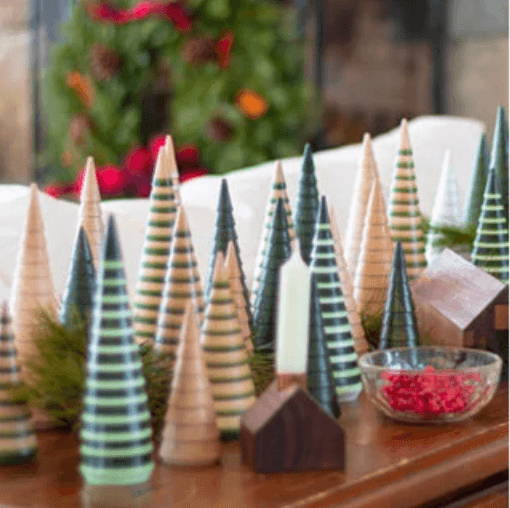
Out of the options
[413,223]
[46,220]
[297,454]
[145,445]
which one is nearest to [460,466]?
[297,454]

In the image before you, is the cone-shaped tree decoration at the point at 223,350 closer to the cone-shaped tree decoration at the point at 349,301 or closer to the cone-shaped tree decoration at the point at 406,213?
the cone-shaped tree decoration at the point at 349,301

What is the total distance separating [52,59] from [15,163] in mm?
521

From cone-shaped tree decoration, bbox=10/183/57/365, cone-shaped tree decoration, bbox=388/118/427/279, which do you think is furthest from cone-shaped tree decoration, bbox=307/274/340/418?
cone-shaped tree decoration, bbox=388/118/427/279

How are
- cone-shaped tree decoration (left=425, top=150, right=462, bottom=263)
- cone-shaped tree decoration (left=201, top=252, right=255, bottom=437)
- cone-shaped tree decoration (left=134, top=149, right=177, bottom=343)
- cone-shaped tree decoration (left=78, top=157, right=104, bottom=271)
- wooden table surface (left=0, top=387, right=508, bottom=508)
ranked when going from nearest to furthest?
wooden table surface (left=0, top=387, right=508, bottom=508) → cone-shaped tree decoration (left=201, top=252, right=255, bottom=437) → cone-shaped tree decoration (left=134, top=149, right=177, bottom=343) → cone-shaped tree decoration (left=78, top=157, right=104, bottom=271) → cone-shaped tree decoration (left=425, top=150, right=462, bottom=263)

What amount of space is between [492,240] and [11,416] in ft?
2.30

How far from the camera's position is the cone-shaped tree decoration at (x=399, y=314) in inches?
58.0

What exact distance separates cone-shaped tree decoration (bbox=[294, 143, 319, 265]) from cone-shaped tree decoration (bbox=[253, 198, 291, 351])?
0.28 feet

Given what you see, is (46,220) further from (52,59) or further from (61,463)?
(52,59)

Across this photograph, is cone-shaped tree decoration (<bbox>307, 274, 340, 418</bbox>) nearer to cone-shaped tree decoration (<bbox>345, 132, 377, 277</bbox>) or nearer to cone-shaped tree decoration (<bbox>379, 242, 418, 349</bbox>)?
cone-shaped tree decoration (<bbox>379, 242, 418, 349</bbox>)

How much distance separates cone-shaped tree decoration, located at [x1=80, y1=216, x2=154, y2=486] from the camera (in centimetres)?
112

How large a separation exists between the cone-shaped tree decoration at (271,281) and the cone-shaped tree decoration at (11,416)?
34 cm

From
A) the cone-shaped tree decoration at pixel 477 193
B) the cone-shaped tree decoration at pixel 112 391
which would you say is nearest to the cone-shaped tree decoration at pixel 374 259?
the cone-shaped tree decoration at pixel 477 193

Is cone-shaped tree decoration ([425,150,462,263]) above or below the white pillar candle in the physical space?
above

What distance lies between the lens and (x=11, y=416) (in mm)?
1193
